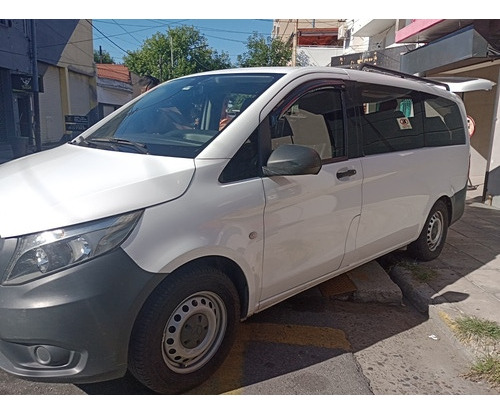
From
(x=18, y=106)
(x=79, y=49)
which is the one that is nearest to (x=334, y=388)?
(x=18, y=106)

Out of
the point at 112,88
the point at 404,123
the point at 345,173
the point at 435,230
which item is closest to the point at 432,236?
the point at 435,230

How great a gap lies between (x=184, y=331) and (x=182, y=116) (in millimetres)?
1453

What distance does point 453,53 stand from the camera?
750 centimetres

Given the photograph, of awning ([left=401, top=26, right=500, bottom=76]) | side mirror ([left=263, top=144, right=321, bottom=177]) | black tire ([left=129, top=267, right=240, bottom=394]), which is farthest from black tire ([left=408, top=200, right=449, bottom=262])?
awning ([left=401, top=26, right=500, bottom=76])

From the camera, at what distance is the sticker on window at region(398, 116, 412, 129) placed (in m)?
3.70

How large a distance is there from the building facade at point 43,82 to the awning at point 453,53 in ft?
41.7

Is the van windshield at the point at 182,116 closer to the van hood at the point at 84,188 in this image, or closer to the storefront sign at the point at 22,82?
the van hood at the point at 84,188

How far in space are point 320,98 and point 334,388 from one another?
1.99 meters

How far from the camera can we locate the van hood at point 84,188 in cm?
188

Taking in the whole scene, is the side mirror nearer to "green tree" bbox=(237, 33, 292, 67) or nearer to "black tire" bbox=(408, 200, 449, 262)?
"black tire" bbox=(408, 200, 449, 262)

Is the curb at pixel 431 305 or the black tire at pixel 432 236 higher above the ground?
the black tire at pixel 432 236

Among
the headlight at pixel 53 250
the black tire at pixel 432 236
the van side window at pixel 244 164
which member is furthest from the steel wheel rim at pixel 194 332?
the black tire at pixel 432 236

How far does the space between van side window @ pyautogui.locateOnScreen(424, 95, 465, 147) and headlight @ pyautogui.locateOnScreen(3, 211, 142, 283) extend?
337cm

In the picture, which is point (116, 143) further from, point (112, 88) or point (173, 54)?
point (173, 54)
